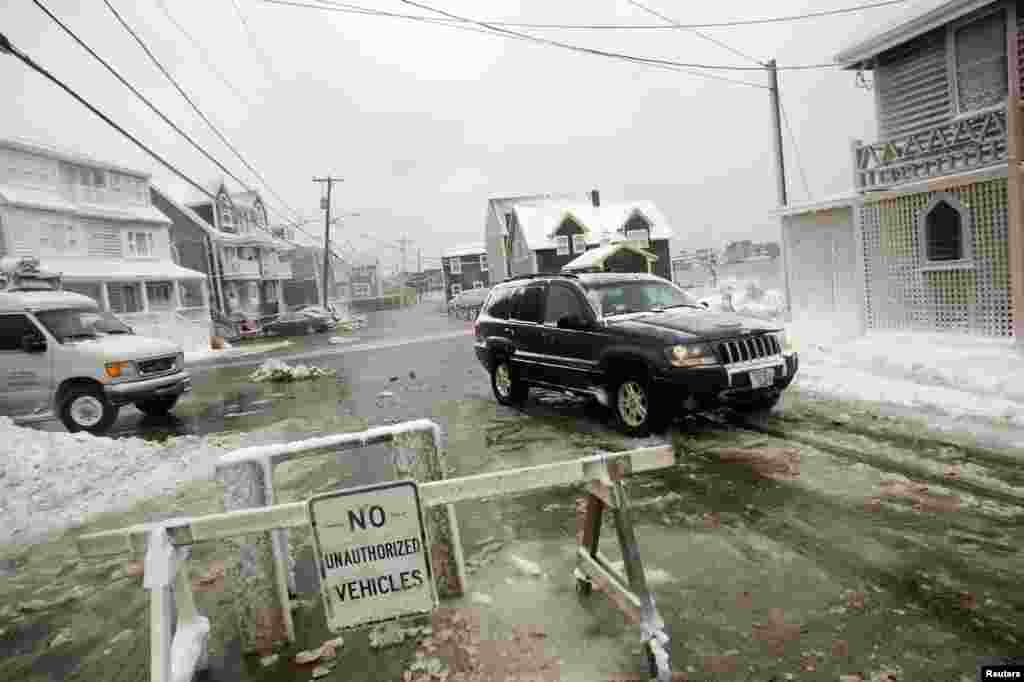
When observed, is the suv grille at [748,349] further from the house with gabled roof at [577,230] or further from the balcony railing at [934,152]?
the house with gabled roof at [577,230]

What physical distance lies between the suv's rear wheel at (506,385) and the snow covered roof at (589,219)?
3473 cm

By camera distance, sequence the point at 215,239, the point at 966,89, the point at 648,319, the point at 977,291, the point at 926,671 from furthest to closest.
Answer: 1. the point at 215,239
2. the point at 966,89
3. the point at 977,291
4. the point at 648,319
5. the point at 926,671

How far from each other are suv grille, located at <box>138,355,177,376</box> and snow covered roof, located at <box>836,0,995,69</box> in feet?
56.0

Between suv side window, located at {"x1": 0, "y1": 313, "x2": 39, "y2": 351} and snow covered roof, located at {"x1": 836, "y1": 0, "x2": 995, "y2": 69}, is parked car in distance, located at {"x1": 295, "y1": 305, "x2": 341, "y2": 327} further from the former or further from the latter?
snow covered roof, located at {"x1": 836, "y1": 0, "x2": 995, "y2": 69}

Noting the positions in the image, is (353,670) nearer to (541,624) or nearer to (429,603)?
(429,603)

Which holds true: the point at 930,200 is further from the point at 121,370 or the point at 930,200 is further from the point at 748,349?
the point at 121,370

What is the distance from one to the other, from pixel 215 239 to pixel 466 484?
159 feet

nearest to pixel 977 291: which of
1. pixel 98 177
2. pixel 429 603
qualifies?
pixel 429 603

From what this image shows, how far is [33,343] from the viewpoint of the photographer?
10.5 metres

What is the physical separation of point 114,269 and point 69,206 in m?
3.51

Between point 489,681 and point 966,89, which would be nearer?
point 489,681

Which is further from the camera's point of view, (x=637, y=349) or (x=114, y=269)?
(x=114, y=269)

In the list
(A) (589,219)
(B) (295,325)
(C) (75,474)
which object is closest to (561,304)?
(C) (75,474)

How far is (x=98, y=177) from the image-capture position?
112 feet
